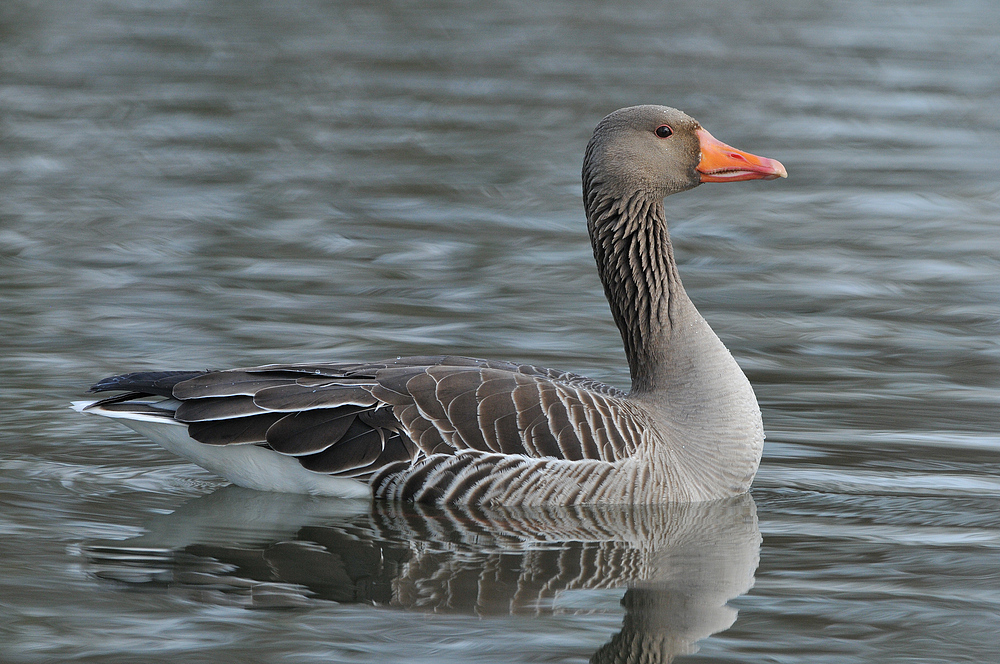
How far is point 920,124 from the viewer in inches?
806

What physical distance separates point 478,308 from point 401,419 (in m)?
4.10

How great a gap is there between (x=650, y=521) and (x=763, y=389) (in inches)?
106

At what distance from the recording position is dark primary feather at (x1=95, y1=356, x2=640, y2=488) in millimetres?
8414

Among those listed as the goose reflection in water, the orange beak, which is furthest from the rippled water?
the orange beak

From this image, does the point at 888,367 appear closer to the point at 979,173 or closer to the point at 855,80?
the point at 979,173

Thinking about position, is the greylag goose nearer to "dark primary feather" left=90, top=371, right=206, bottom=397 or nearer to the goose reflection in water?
"dark primary feather" left=90, top=371, right=206, bottom=397

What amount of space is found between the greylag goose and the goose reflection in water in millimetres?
156

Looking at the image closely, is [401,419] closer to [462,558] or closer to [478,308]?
[462,558]

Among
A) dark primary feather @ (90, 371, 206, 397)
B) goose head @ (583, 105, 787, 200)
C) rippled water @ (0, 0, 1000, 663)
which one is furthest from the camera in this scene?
goose head @ (583, 105, 787, 200)

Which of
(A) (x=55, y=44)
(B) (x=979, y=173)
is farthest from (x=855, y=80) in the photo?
(A) (x=55, y=44)

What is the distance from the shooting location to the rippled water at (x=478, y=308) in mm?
7117

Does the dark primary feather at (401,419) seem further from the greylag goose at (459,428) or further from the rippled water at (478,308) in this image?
the rippled water at (478,308)

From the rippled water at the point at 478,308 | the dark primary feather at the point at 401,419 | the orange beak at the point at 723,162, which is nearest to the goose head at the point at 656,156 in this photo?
the orange beak at the point at 723,162

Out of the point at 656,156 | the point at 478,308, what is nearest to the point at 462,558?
the point at 656,156
